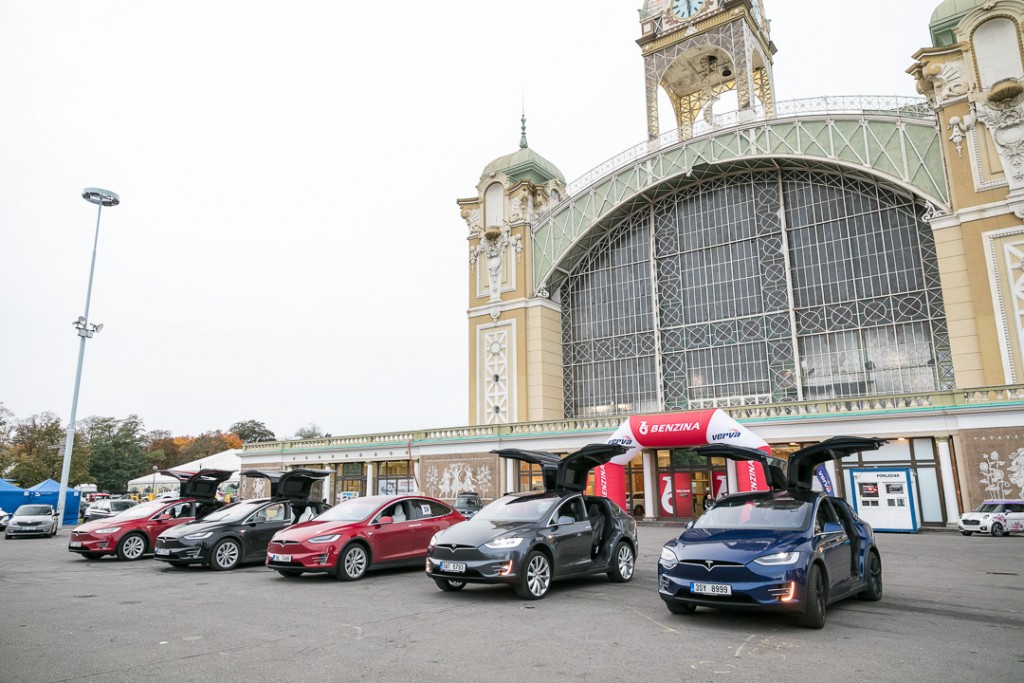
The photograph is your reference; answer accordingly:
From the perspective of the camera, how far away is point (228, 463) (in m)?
53.2

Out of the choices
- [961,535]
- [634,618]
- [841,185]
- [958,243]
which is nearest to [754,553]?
[634,618]

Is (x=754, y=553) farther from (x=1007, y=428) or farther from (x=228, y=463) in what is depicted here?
(x=228, y=463)

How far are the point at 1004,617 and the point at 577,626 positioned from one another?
533 centimetres

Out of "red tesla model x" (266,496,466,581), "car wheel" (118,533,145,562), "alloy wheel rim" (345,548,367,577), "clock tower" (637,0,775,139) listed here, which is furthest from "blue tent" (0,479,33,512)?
"clock tower" (637,0,775,139)

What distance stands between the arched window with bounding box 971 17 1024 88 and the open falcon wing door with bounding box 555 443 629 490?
2759 cm

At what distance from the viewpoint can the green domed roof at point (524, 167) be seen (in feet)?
144

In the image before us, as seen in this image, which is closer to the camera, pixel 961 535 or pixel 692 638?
pixel 692 638

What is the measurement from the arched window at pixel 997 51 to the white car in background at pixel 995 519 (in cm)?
1783

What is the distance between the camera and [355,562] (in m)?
12.3

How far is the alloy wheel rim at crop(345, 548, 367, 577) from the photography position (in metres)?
12.2

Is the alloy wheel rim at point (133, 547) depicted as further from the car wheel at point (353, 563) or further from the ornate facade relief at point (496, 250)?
the ornate facade relief at point (496, 250)

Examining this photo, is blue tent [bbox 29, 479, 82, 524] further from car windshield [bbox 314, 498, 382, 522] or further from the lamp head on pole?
car windshield [bbox 314, 498, 382, 522]

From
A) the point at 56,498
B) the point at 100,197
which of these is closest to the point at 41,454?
the point at 56,498

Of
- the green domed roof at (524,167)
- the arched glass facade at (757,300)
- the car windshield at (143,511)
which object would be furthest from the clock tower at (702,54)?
the car windshield at (143,511)
